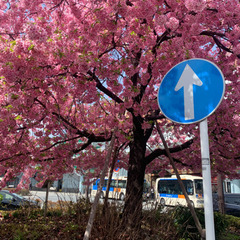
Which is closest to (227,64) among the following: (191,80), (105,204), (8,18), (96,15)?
(96,15)

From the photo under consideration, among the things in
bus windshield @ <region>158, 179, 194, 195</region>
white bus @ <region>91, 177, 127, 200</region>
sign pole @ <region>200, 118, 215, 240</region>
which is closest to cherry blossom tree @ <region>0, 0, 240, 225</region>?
white bus @ <region>91, 177, 127, 200</region>

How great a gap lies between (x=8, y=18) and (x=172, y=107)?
3885mm

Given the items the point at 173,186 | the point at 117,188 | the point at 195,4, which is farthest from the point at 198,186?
the point at 195,4

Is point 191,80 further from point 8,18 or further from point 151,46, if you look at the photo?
point 8,18

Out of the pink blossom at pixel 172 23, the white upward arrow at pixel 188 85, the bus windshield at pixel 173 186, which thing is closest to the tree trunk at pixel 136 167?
the pink blossom at pixel 172 23

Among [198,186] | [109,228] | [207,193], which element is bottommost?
[109,228]

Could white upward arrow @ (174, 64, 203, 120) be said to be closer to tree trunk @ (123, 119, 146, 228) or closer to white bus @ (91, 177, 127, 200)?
white bus @ (91, 177, 127, 200)

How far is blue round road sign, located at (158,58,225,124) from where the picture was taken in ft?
6.75

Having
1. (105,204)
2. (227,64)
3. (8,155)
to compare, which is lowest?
(105,204)

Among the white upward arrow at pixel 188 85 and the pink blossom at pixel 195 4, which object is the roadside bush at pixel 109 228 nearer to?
the white upward arrow at pixel 188 85

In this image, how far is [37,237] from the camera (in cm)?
418

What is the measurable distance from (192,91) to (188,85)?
0.09 meters

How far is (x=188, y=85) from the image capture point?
7.33 ft

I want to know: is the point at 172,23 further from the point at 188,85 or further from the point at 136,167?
the point at 136,167
